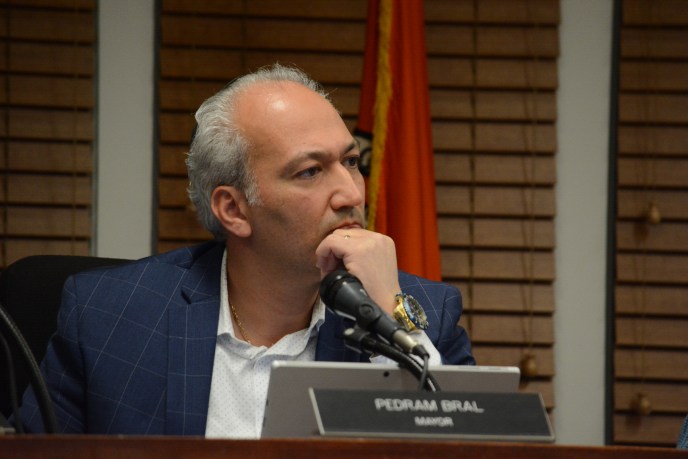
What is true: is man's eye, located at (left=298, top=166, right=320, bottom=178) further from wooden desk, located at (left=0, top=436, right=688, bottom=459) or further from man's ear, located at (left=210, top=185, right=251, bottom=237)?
wooden desk, located at (left=0, top=436, right=688, bottom=459)

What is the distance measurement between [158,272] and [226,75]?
1.67 meters

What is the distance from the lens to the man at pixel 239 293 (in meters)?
1.94

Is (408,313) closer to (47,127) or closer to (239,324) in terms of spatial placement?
(239,324)

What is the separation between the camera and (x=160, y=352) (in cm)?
199

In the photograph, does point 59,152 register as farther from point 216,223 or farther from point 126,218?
point 216,223

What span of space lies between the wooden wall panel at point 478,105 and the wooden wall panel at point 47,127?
414 millimetres

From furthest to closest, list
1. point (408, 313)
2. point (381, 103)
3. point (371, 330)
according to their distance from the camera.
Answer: point (381, 103)
point (408, 313)
point (371, 330)

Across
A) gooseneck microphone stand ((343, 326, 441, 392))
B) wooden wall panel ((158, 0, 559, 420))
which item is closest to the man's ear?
gooseneck microphone stand ((343, 326, 441, 392))

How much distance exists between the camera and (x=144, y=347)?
6.54ft

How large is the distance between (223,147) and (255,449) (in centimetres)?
124

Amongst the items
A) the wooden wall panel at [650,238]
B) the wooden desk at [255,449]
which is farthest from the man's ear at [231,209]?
the wooden wall panel at [650,238]

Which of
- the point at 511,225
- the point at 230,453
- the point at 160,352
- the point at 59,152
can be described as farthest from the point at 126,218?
the point at 230,453

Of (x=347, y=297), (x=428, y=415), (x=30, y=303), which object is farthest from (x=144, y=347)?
(x=428, y=415)

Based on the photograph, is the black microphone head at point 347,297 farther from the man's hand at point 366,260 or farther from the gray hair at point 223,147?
the gray hair at point 223,147
